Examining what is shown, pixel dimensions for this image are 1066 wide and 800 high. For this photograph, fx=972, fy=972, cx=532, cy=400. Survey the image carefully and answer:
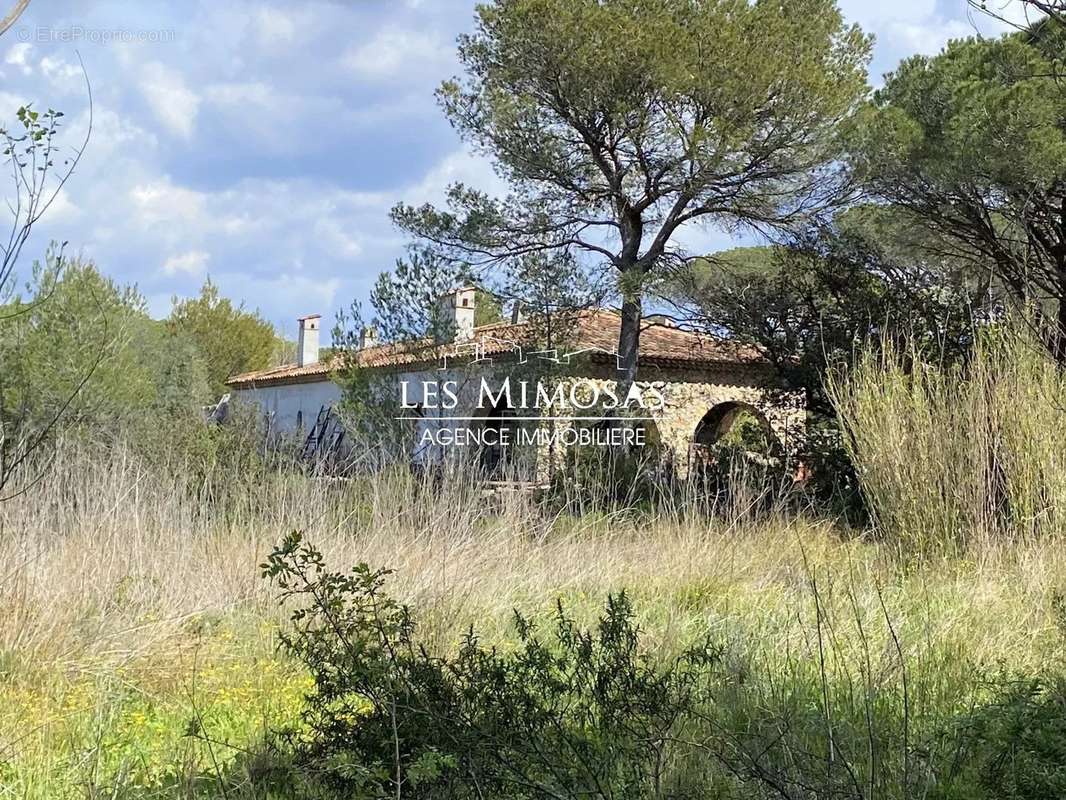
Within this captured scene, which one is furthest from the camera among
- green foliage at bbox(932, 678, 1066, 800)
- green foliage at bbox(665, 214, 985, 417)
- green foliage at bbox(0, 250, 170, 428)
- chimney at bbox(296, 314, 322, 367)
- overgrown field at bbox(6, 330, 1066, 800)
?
chimney at bbox(296, 314, 322, 367)

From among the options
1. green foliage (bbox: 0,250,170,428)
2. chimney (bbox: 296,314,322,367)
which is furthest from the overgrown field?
chimney (bbox: 296,314,322,367)

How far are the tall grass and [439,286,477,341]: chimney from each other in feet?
23.2

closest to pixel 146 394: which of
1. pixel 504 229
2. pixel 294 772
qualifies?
pixel 504 229

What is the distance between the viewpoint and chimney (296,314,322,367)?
26.5 m

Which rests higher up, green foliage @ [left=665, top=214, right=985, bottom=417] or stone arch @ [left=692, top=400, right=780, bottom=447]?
green foliage @ [left=665, top=214, right=985, bottom=417]

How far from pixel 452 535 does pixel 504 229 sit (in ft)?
28.6

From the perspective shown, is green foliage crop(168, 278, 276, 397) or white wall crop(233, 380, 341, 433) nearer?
white wall crop(233, 380, 341, 433)

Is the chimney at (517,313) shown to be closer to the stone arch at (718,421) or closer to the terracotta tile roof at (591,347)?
the terracotta tile roof at (591,347)

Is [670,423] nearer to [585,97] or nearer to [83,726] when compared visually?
[585,97]

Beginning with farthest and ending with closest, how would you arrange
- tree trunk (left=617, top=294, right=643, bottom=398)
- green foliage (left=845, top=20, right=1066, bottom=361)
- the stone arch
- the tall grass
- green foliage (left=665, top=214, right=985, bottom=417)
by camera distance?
the stone arch, tree trunk (left=617, top=294, right=643, bottom=398), green foliage (left=665, top=214, right=985, bottom=417), green foliage (left=845, top=20, right=1066, bottom=361), the tall grass

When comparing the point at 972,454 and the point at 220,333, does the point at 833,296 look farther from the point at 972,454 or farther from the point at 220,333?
the point at 220,333

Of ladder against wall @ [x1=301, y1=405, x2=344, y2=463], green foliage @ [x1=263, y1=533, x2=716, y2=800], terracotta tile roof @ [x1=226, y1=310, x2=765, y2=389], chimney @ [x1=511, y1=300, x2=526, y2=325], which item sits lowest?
green foliage @ [x1=263, y1=533, x2=716, y2=800]

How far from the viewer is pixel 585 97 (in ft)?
41.5

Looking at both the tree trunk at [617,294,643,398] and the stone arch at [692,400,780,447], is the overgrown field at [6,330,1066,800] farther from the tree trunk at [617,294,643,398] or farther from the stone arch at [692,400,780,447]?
the stone arch at [692,400,780,447]
